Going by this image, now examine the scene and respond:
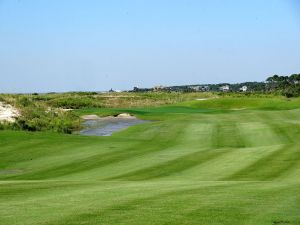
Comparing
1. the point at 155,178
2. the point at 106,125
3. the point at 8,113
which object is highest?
the point at 8,113

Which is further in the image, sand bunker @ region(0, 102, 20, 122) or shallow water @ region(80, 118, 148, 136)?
shallow water @ region(80, 118, 148, 136)

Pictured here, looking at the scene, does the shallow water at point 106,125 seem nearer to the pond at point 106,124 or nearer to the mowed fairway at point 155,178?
the pond at point 106,124

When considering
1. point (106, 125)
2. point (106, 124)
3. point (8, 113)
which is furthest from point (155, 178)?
point (106, 124)

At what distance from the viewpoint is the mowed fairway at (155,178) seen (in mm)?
9094

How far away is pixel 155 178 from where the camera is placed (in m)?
17.0

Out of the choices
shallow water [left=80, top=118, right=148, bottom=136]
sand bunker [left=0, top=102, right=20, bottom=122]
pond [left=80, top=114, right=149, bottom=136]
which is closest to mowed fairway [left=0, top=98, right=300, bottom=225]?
shallow water [left=80, top=118, right=148, bottom=136]

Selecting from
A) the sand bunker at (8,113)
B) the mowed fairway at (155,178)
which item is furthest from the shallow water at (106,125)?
the mowed fairway at (155,178)

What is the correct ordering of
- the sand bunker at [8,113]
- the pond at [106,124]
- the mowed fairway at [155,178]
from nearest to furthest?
the mowed fairway at [155,178], the sand bunker at [8,113], the pond at [106,124]

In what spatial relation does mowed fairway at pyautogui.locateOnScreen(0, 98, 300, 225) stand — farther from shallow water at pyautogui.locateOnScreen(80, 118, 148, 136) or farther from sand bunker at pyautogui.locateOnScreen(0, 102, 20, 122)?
sand bunker at pyautogui.locateOnScreen(0, 102, 20, 122)

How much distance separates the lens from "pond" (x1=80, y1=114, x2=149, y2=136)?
46844mm

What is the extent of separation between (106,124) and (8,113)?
1075cm

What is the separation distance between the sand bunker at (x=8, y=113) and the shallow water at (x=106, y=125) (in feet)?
20.7

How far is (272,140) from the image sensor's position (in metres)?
30.8

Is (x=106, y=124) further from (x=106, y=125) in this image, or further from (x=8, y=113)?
(x=8, y=113)
